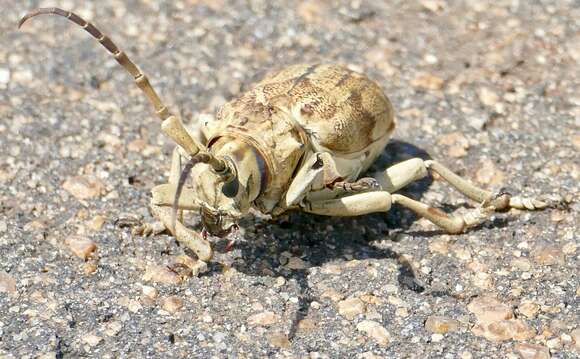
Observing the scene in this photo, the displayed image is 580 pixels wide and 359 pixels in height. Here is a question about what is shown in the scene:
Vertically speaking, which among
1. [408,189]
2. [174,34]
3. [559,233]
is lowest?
[559,233]

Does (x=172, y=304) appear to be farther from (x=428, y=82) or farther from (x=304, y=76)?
(x=428, y=82)

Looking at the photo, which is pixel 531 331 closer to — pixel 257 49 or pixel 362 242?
pixel 362 242

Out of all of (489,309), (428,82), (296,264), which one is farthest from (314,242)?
(428,82)

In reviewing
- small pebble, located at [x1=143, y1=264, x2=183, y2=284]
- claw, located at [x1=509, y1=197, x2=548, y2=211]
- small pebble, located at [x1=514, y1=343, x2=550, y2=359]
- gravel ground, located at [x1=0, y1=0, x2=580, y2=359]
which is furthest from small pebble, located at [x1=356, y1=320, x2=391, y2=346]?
claw, located at [x1=509, y1=197, x2=548, y2=211]

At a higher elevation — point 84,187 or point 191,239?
point 84,187

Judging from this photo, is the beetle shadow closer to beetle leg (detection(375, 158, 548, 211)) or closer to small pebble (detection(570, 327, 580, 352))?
beetle leg (detection(375, 158, 548, 211))

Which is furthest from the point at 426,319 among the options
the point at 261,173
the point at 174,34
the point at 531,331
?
the point at 174,34

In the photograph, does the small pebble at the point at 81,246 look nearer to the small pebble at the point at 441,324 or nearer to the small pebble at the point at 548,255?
the small pebble at the point at 441,324

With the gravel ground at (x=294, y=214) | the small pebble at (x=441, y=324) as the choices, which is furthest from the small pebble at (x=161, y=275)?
the small pebble at (x=441, y=324)
